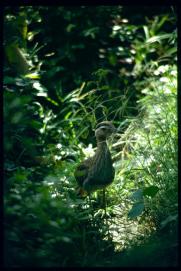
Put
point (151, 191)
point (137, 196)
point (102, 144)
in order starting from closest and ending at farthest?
1. point (151, 191)
2. point (137, 196)
3. point (102, 144)

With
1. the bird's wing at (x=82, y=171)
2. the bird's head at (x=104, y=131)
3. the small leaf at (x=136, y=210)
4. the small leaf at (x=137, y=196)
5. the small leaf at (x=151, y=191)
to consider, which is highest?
the bird's head at (x=104, y=131)

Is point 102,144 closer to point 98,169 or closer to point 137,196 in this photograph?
point 98,169

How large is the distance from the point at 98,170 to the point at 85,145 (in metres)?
1.80

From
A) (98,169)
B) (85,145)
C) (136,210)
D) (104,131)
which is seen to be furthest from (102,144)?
(85,145)

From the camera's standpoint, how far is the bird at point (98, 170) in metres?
4.98

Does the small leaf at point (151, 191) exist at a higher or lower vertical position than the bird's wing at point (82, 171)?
lower

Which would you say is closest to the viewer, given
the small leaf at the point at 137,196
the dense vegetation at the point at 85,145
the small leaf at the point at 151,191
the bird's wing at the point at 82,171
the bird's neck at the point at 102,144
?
the dense vegetation at the point at 85,145

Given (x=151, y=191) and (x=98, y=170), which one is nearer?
(x=151, y=191)

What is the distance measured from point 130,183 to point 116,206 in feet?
0.87

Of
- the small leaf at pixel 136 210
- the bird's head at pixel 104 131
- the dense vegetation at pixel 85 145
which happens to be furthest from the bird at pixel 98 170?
the small leaf at pixel 136 210

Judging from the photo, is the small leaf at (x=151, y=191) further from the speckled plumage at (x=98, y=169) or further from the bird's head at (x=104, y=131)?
the bird's head at (x=104, y=131)

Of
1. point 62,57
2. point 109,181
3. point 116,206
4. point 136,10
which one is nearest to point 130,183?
point 116,206

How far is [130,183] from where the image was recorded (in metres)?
5.57

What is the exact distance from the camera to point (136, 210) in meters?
4.88
